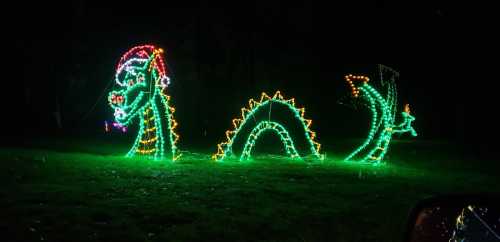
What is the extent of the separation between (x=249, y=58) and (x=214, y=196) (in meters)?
22.5

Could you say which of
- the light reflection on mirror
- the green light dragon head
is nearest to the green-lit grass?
the green light dragon head

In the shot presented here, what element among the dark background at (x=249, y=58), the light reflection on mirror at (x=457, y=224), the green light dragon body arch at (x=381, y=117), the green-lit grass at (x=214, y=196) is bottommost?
the green-lit grass at (x=214, y=196)

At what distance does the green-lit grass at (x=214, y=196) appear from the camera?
6.78 meters

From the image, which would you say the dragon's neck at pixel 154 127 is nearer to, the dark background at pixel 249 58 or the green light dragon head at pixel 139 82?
the green light dragon head at pixel 139 82

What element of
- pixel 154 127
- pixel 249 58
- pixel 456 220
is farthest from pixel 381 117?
pixel 249 58

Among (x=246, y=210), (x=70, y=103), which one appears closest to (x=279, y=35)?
(x=70, y=103)

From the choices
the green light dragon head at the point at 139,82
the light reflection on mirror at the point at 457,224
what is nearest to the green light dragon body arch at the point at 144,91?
the green light dragon head at the point at 139,82

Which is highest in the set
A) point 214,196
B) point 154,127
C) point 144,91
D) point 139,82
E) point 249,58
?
point 249,58

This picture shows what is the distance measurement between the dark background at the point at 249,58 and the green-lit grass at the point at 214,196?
39.9 feet

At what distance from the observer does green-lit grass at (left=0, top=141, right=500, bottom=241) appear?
22.2 ft

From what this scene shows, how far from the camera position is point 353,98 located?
16578mm

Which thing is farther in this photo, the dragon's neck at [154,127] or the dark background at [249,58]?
the dark background at [249,58]

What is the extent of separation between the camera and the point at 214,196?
9258 mm

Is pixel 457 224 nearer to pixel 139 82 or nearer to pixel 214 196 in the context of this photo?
pixel 214 196
